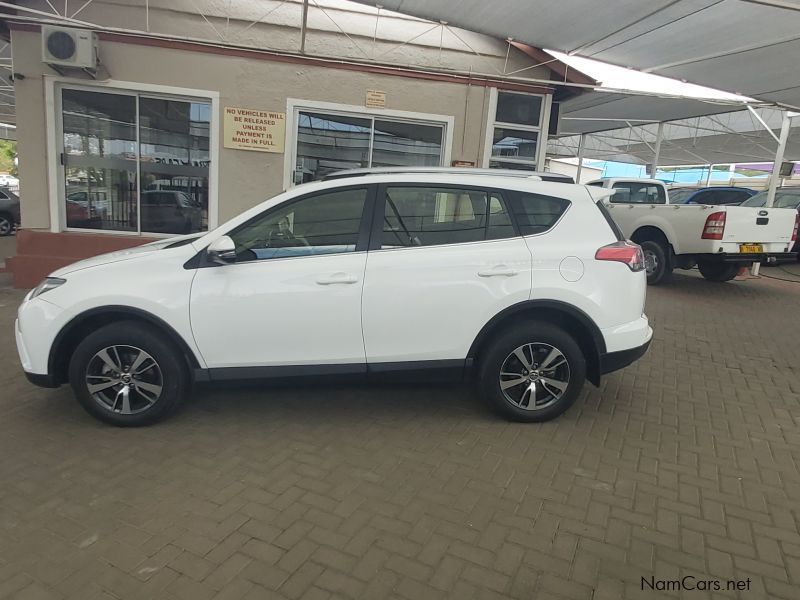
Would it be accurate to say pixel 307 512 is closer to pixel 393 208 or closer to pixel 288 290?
pixel 288 290

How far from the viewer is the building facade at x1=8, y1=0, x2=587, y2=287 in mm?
7504

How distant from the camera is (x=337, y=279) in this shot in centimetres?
356

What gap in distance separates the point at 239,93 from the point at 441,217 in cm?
531

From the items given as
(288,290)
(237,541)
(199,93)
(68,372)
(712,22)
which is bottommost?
(237,541)

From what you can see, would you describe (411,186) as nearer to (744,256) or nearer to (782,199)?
(744,256)

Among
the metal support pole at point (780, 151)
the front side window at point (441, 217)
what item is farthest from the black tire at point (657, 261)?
the front side window at point (441, 217)

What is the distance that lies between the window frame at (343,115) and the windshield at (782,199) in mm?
8697

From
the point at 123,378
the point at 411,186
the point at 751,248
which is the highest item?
the point at 411,186

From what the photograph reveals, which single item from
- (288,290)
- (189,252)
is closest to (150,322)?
(189,252)

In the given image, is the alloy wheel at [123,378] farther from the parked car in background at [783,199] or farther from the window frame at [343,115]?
the parked car in background at [783,199]

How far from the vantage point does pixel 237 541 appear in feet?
8.65

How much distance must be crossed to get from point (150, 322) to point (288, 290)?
0.95 meters

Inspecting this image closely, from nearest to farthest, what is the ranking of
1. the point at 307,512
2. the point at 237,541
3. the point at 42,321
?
the point at 237,541
the point at 307,512
the point at 42,321

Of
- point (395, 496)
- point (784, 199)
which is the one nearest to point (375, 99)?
point (395, 496)
